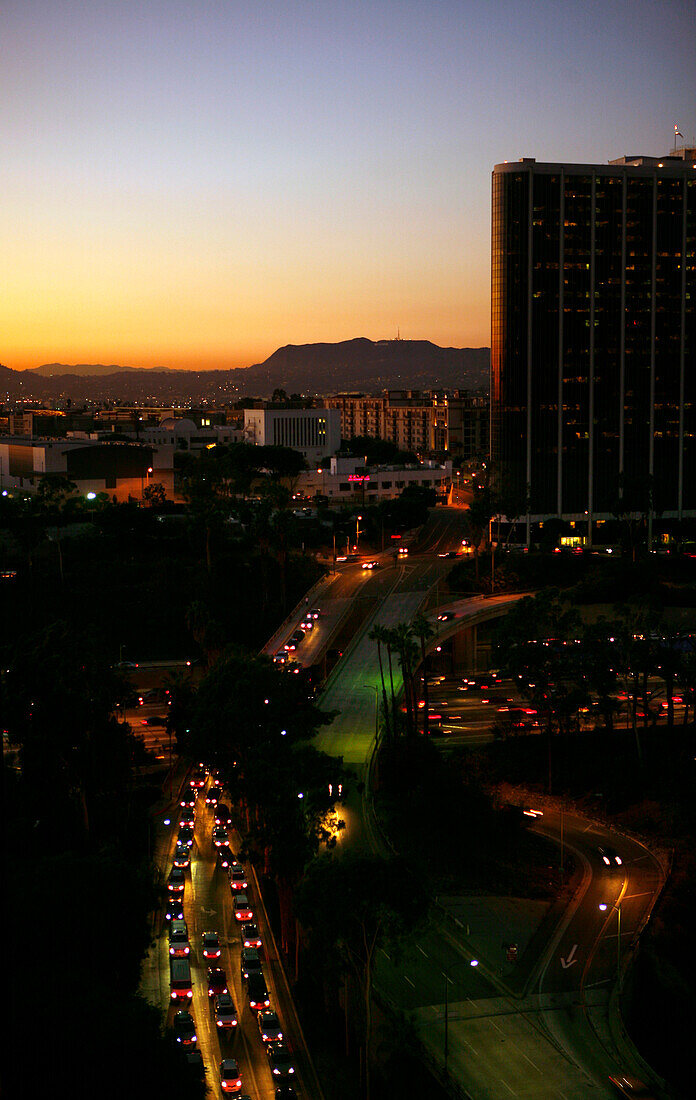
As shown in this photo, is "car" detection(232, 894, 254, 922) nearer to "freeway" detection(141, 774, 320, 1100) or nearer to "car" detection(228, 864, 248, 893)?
"freeway" detection(141, 774, 320, 1100)

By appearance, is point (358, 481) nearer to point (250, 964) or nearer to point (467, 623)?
point (467, 623)

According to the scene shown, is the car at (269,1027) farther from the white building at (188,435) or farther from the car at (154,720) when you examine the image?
the white building at (188,435)

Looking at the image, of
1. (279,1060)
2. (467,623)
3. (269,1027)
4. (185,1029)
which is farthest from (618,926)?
(467,623)

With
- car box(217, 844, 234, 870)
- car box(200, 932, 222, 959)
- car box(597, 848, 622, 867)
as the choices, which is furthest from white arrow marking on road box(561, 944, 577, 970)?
car box(217, 844, 234, 870)

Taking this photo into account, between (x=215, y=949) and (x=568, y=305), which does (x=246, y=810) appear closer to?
(x=215, y=949)

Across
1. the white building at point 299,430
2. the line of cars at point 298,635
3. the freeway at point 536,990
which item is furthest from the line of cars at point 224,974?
the white building at point 299,430
